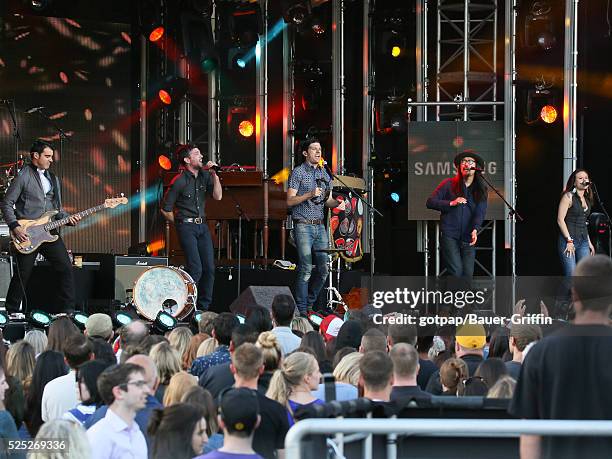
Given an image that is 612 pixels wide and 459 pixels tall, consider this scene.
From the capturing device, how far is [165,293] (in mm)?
11531

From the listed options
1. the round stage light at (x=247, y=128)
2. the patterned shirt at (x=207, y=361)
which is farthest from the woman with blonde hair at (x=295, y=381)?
the round stage light at (x=247, y=128)

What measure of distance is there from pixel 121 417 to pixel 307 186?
23.4 ft

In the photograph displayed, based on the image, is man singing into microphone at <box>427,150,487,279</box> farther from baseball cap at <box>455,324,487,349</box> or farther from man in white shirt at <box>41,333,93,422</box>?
man in white shirt at <box>41,333,93,422</box>

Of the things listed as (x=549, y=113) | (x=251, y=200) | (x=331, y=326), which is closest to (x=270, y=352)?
(x=331, y=326)

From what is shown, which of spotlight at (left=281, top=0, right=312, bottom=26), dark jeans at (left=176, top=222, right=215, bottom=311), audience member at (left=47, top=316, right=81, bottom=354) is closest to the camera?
audience member at (left=47, top=316, right=81, bottom=354)

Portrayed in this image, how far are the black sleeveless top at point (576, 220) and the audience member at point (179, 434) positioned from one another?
27.6ft

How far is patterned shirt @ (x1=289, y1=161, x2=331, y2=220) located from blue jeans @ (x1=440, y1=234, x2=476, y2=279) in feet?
4.40

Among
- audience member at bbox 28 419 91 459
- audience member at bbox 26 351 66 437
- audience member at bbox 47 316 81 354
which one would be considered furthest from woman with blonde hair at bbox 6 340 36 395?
audience member at bbox 28 419 91 459

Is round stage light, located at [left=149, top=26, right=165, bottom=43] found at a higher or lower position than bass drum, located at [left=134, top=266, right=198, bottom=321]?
higher

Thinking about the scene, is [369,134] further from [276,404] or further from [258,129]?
[276,404]

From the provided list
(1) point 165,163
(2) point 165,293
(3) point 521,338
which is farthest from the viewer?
(1) point 165,163

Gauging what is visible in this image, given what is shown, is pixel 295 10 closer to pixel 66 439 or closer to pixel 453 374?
pixel 453 374

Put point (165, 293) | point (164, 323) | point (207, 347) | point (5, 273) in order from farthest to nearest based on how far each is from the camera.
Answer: point (5, 273) → point (165, 293) → point (164, 323) → point (207, 347)

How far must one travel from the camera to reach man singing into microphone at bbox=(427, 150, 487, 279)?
39.2ft
